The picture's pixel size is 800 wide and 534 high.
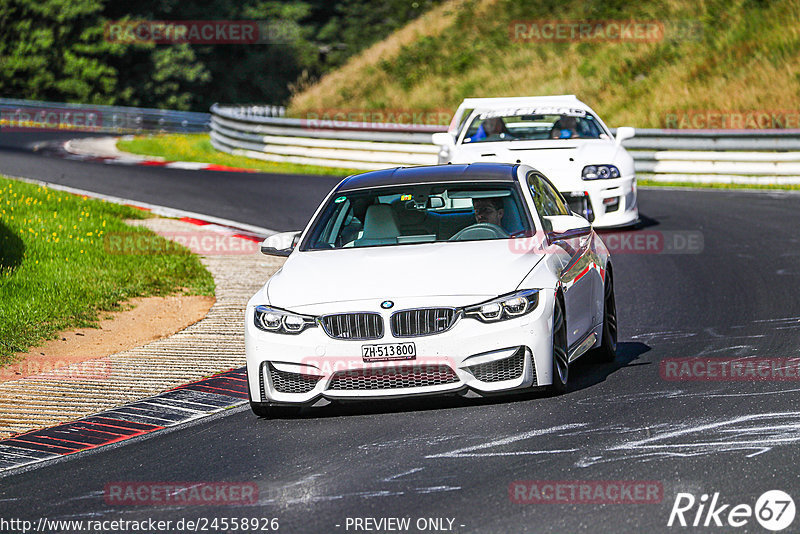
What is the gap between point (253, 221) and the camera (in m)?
18.7

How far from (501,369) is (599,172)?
845 cm

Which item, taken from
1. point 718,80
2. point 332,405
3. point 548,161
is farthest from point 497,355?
point 718,80

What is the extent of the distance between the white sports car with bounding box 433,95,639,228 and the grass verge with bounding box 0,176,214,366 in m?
3.87

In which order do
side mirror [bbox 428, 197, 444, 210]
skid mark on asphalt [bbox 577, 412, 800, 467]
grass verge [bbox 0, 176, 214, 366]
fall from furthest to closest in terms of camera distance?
1. grass verge [bbox 0, 176, 214, 366]
2. side mirror [bbox 428, 197, 444, 210]
3. skid mark on asphalt [bbox 577, 412, 800, 467]

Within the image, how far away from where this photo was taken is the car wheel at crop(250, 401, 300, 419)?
7886 millimetres

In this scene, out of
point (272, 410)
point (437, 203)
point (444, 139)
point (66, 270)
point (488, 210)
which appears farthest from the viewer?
A: point (444, 139)

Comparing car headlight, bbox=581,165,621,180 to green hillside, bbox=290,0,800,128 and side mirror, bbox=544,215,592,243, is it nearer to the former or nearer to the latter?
side mirror, bbox=544,215,592,243

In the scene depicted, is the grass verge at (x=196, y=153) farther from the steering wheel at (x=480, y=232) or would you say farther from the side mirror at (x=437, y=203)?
the steering wheel at (x=480, y=232)

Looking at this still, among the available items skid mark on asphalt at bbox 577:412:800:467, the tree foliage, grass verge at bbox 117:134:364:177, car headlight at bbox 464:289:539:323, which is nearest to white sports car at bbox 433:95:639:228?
car headlight at bbox 464:289:539:323

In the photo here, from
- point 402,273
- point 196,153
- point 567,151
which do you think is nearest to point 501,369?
point 402,273

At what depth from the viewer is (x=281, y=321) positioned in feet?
25.2

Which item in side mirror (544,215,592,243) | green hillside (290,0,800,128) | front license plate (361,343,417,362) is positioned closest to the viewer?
front license plate (361,343,417,362)

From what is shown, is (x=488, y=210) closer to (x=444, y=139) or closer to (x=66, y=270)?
(x=66, y=270)

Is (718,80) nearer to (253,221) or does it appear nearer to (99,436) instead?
(253,221)
